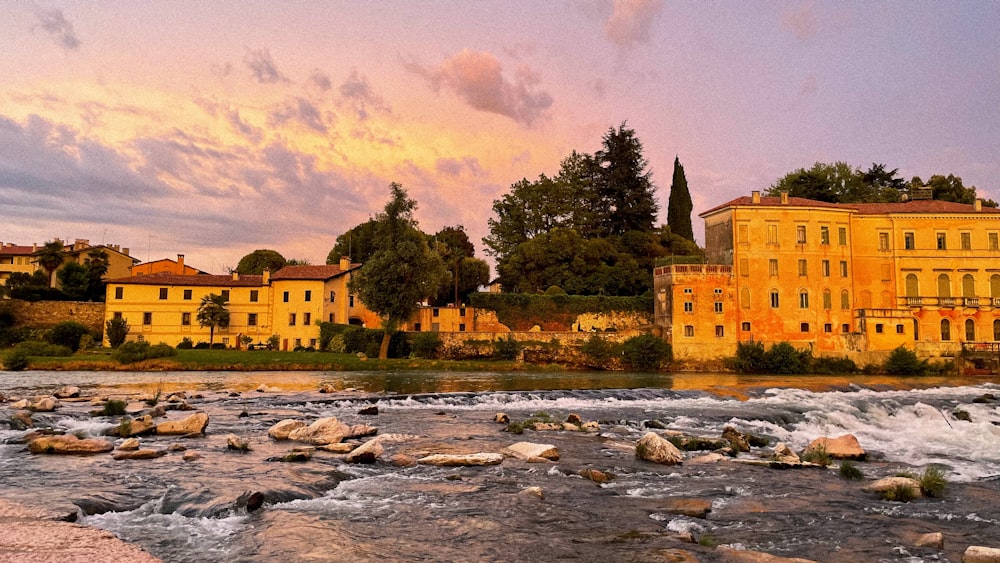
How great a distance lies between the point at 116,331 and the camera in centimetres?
4806

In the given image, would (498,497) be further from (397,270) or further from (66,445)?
(397,270)

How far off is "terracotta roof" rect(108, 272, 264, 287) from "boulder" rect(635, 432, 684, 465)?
4632cm

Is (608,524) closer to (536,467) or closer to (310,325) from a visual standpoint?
(536,467)

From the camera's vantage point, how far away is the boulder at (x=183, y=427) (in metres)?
14.4

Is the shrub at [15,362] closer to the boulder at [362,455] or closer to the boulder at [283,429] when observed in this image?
the boulder at [283,429]

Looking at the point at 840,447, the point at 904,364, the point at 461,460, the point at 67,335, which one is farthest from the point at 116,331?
the point at 904,364

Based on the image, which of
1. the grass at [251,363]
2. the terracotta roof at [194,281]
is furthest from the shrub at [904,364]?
the terracotta roof at [194,281]

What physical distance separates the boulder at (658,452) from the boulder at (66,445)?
9959 mm

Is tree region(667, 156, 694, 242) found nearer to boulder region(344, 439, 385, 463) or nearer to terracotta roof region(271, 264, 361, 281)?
terracotta roof region(271, 264, 361, 281)

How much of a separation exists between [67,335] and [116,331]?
188 inches

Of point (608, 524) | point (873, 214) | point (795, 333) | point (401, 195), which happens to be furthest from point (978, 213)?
point (608, 524)

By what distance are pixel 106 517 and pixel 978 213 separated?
202 ft

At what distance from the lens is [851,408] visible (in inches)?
825

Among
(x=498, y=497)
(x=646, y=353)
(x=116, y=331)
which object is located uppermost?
(x=116, y=331)
